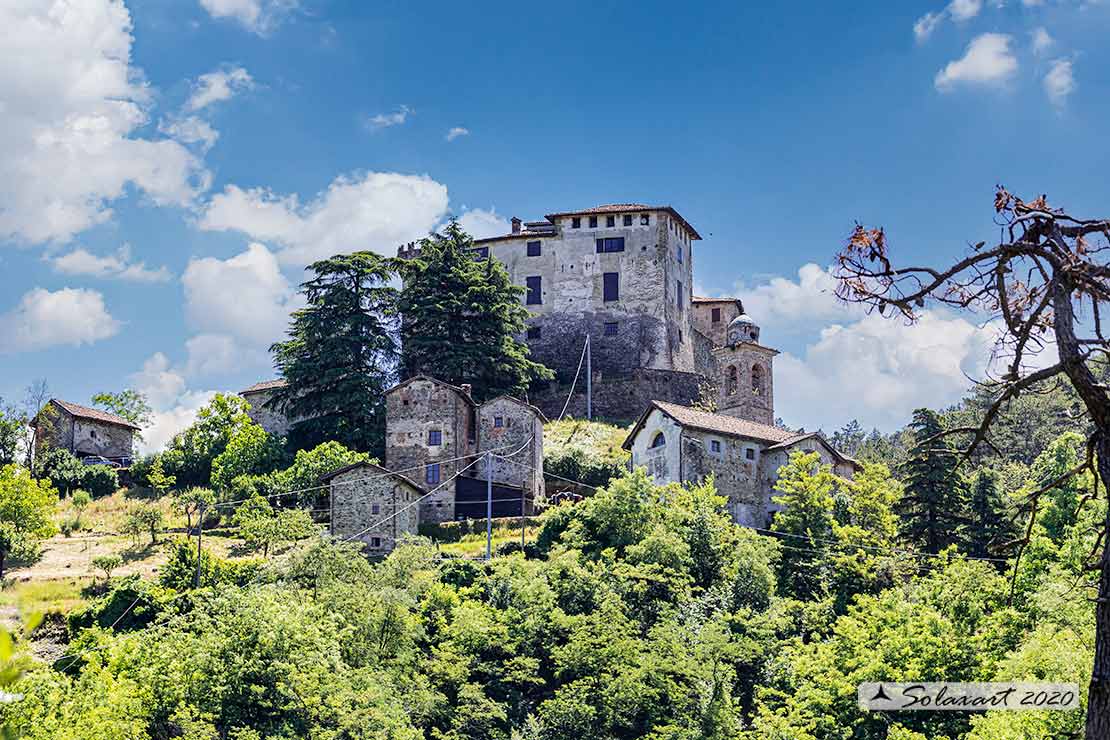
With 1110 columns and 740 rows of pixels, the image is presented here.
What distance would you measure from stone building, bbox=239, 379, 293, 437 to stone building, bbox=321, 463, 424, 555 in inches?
632

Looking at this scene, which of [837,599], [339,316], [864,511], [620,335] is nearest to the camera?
[837,599]

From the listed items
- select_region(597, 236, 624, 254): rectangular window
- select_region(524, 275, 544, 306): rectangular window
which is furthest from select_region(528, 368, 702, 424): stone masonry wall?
select_region(597, 236, 624, 254): rectangular window

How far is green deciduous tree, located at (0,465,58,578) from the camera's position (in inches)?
1903

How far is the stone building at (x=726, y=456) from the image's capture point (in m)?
50.8

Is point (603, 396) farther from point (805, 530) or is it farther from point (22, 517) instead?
point (22, 517)

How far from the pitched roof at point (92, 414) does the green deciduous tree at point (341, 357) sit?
991cm

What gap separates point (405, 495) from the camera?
4925 cm

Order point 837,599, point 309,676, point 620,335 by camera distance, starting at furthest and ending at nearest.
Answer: point 620,335, point 837,599, point 309,676

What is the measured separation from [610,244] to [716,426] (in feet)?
78.2

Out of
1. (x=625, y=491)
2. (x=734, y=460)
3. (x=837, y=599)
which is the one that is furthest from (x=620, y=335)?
(x=837, y=599)

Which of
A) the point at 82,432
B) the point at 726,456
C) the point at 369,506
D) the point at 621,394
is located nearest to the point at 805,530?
the point at 726,456

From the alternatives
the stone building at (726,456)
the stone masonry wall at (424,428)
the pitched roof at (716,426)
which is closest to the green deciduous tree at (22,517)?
the stone masonry wall at (424,428)

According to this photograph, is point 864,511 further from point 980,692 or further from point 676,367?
point 980,692

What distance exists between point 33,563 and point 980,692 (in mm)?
44458
